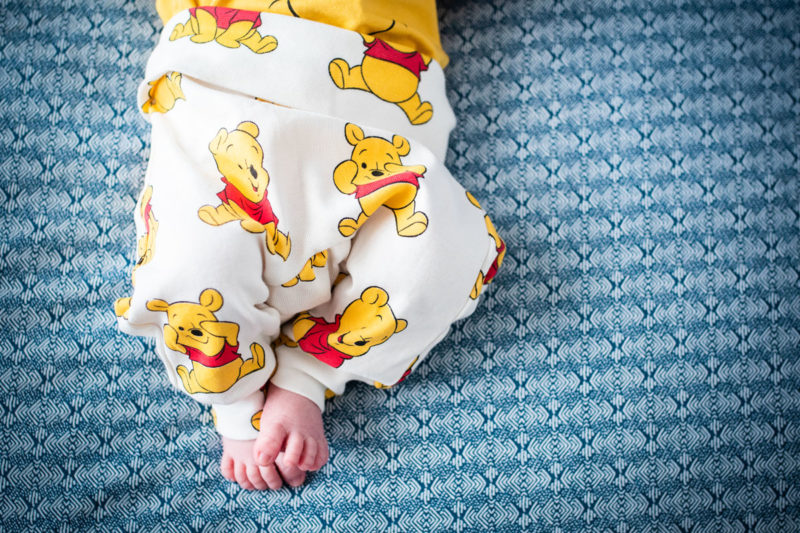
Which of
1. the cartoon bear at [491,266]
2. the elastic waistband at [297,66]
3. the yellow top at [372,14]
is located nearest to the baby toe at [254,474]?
the cartoon bear at [491,266]

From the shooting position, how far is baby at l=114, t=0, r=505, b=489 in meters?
0.74

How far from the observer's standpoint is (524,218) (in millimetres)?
942

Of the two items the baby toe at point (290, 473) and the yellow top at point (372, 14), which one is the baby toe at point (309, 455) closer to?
the baby toe at point (290, 473)

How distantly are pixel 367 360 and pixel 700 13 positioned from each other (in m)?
0.77

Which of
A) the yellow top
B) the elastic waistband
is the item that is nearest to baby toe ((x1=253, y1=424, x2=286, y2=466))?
the elastic waistband

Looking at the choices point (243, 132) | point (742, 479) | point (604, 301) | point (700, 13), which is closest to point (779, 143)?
point (700, 13)

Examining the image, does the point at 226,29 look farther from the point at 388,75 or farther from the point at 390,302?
the point at 390,302

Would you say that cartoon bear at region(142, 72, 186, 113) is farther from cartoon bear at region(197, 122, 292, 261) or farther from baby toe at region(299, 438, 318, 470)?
baby toe at region(299, 438, 318, 470)

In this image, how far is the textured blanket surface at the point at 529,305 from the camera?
82 centimetres

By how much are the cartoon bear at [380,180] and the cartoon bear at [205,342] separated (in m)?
0.17

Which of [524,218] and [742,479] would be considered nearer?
[742,479]

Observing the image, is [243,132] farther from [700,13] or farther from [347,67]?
[700,13]

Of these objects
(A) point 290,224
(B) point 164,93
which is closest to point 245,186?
(A) point 290,224

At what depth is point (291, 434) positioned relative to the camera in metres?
0.80
